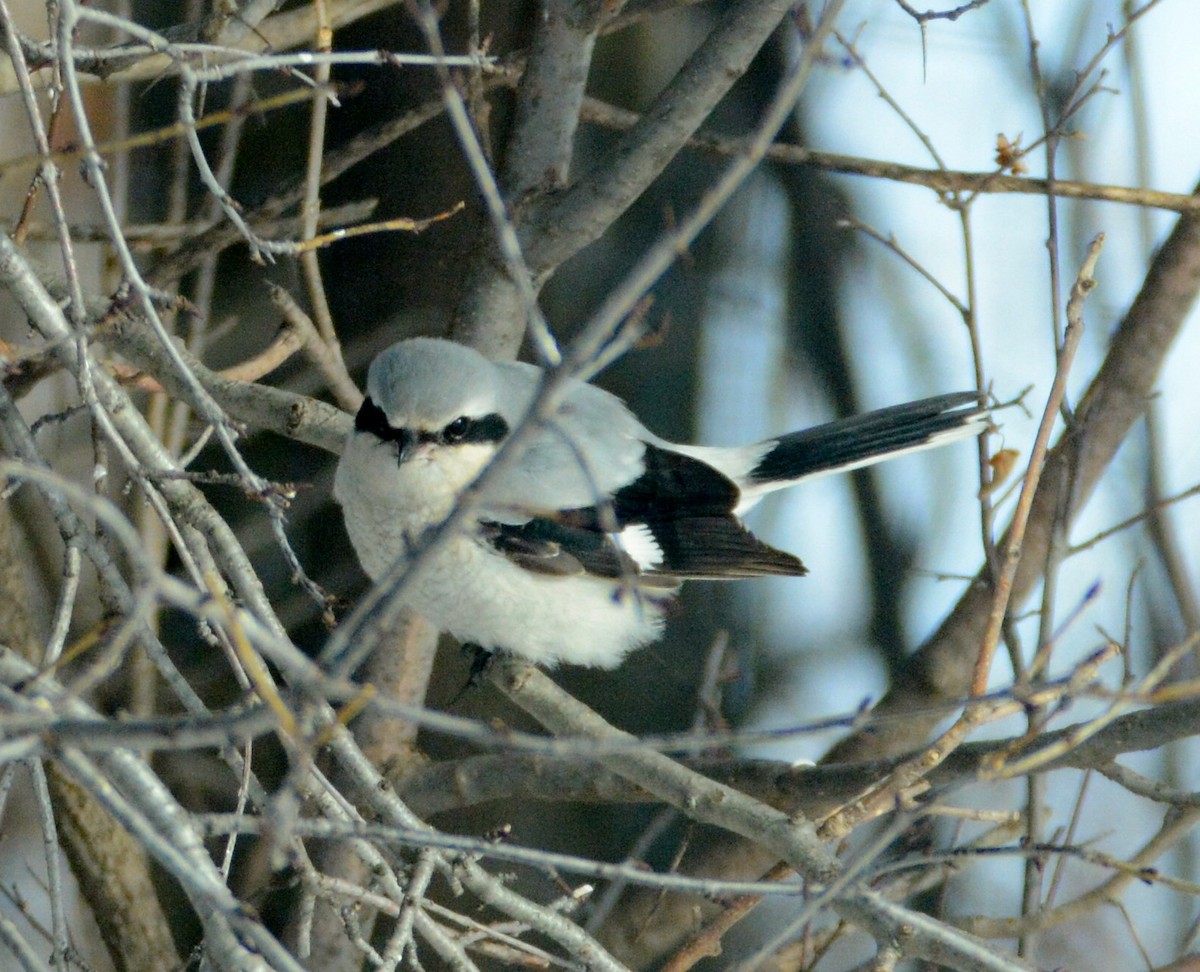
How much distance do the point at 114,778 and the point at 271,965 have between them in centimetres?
31

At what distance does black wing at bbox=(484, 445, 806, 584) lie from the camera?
2.67 m

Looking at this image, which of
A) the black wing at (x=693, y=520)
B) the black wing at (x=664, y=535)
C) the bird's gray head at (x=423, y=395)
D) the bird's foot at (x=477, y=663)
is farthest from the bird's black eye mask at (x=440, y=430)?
the bird's foot at (x=477, y=663)

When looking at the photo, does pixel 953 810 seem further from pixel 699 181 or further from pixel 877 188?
pixel 877 188

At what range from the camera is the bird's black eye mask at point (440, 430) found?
2439 millimetres

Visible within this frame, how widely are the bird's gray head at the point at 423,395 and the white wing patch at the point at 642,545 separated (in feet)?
1.81

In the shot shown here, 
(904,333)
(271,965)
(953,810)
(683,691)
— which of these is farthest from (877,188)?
(271,965)

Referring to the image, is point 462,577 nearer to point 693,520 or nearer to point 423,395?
point 423,395

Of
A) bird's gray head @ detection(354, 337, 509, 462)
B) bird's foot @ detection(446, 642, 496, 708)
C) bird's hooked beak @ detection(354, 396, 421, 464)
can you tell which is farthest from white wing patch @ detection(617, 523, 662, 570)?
bird's hooked beak @ detection(354, 396, 421, 464)

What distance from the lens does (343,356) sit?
335 cm

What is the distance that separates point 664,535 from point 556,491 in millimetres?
355

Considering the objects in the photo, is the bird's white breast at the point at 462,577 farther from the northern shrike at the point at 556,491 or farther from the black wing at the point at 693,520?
the black wing at the point at 693,520

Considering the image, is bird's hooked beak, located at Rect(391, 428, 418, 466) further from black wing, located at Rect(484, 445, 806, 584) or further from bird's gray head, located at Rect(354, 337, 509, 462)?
black wing, located at Rect(484, 445, 806, 584)

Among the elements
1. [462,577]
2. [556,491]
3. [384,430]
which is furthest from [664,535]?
[384,430]

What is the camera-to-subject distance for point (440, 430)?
2480mm
